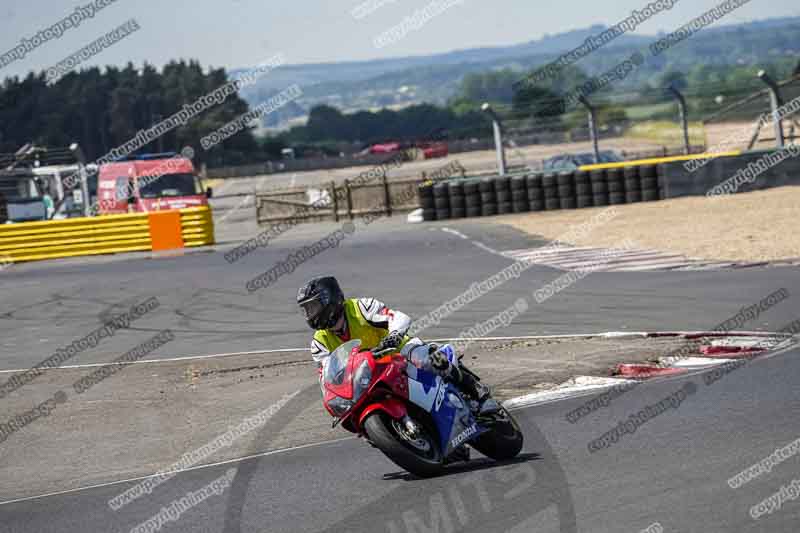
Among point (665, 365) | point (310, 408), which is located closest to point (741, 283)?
point (665, 365)

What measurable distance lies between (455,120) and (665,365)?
140 m

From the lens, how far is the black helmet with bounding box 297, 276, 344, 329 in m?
8.16

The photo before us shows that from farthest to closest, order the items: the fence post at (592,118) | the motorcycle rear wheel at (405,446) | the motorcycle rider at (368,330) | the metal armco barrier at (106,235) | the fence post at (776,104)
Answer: the fence post at (592,118), the metal armco barrier at (106,235), the fence post at (776,104), the motorcycle rider at (368,330), the motorcycle rear wheel at (405,446)

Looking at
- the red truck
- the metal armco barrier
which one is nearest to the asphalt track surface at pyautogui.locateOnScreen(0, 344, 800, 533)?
the metal armco barrier

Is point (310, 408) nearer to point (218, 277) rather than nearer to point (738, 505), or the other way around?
point (738, 505)

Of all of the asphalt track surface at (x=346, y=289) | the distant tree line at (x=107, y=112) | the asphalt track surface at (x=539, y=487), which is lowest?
the asphalt track surface at (x=346, y=289)

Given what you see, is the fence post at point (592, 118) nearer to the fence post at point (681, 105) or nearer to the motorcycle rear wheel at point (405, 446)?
the fence post at point (681, 105)

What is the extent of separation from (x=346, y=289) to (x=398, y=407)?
12.8 meters

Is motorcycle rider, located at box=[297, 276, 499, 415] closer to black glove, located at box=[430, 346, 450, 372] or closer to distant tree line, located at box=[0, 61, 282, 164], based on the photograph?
black glove, located at box=[430, 346, 450, 372]

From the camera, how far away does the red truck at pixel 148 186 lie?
1433 inches

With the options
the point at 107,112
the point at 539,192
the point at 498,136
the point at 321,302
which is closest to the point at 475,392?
the point at 321,302

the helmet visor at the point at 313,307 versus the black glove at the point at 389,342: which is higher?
the helmet visor at the point at 313,307

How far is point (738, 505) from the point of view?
6605 millimetres

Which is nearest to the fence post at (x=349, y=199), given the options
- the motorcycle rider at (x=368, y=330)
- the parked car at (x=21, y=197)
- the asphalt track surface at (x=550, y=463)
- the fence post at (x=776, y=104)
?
the parked car at (x=21, y=197)
